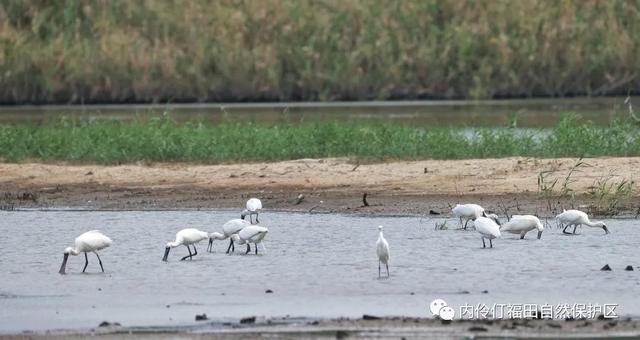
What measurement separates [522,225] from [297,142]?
247 inches

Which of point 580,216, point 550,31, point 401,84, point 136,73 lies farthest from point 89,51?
point 580,216

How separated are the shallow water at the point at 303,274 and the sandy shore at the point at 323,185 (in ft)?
3.85

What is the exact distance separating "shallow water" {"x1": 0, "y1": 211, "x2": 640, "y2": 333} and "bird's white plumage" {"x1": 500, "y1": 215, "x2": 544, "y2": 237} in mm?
125

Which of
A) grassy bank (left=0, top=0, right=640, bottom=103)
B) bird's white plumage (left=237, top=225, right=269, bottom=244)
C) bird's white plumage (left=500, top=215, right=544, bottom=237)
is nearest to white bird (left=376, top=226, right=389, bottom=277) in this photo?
bird's white plumage (left=237, top=225, right=269, bottom=244)

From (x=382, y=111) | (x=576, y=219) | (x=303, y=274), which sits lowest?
(x=303, y=274)

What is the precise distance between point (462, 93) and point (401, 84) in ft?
3.64

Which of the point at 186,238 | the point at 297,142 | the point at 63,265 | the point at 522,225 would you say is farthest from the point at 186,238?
the point at 297,142

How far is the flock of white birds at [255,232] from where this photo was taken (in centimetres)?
1184

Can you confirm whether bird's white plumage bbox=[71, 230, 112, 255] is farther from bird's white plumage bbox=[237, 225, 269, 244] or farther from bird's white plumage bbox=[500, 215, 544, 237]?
bird's white plumage bbox=[500, 215, 544, 237]

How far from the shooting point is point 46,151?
19.5m

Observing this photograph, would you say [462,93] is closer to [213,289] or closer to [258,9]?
[258,9]

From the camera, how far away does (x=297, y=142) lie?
19000 millimetres

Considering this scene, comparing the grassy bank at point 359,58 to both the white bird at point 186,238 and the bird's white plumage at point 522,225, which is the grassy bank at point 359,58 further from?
the white bird at point 186,238

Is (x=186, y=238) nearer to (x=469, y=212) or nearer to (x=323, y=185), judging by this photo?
(x=469, y=212)
